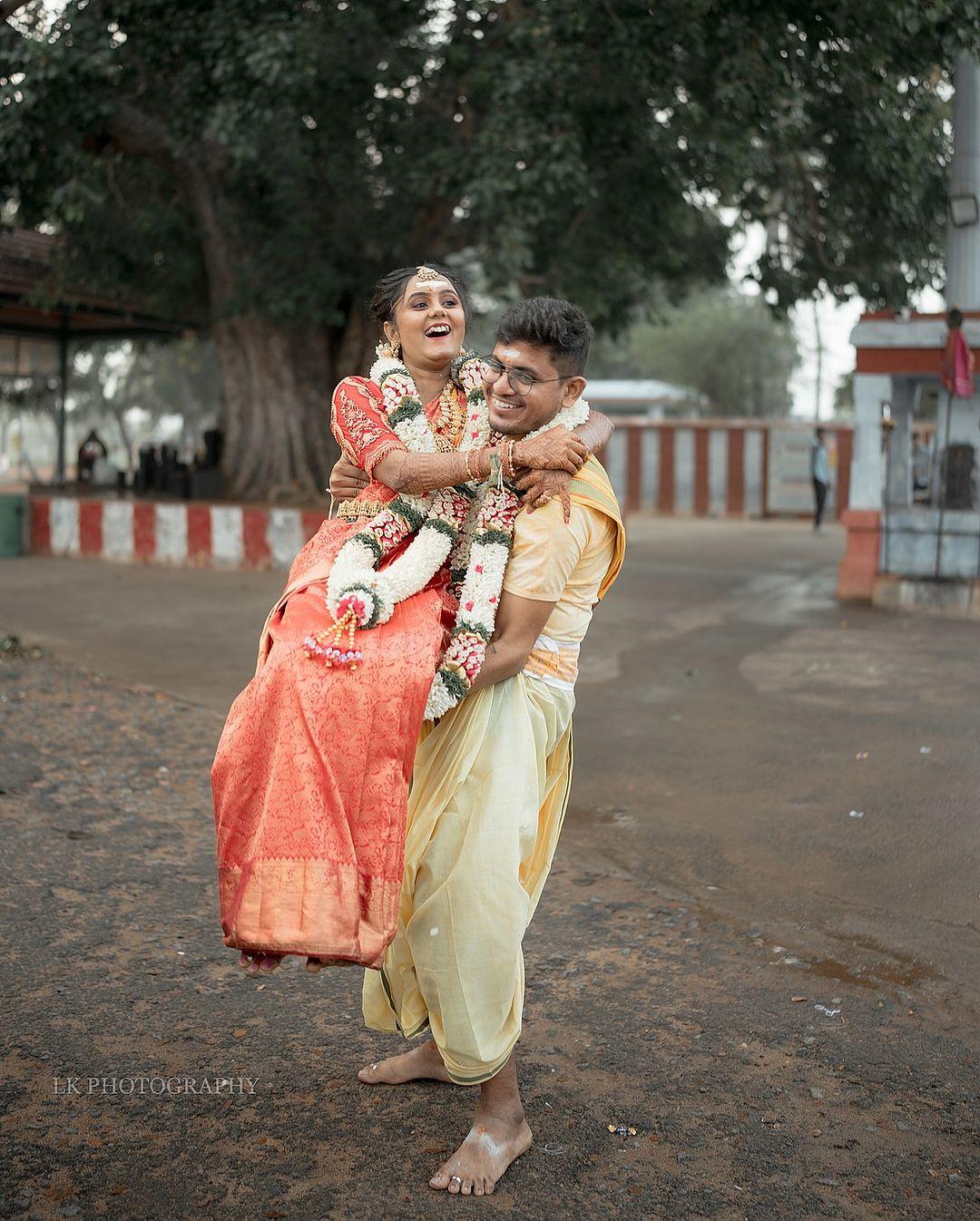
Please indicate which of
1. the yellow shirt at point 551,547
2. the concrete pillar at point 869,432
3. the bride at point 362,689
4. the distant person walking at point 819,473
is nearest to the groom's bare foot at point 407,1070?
the bride at point 362,689

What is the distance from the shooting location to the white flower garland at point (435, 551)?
2.47 m

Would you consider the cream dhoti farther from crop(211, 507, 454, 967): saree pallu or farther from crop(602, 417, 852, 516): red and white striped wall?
crop(602, 417, 852, 516): red and white striped wall

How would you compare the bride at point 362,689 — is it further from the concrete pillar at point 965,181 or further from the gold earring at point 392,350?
the concrete pillar at point 965,181

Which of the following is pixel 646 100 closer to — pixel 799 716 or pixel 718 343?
pixel 799 716

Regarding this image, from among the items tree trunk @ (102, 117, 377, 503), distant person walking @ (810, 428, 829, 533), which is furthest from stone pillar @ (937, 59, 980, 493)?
distant person walking @ (810, 428, 829, 533)

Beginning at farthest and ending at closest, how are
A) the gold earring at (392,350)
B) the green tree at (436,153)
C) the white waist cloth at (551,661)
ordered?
the green tree at (436,153), the gold earring at (392,350), the white waist cloth at (551,661)

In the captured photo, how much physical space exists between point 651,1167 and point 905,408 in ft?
34.6

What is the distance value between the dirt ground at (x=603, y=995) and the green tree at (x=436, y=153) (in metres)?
6.19

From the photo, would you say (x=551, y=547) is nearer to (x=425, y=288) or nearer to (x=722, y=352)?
(x=425, y=288)

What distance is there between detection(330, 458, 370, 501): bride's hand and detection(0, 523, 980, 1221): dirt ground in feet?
4.63

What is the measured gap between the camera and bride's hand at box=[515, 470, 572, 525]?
2.53 meters

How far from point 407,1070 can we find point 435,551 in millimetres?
1280

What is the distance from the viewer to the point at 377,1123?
2.76 meters

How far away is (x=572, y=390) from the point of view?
2.64 metres
